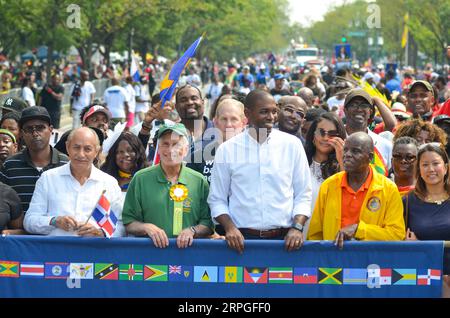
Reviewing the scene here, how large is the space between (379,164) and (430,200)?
1.45 m

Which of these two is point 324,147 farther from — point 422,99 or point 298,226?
point 422,99

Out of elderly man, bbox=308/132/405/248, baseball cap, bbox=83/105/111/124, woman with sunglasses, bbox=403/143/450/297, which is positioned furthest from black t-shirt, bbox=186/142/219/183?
baseball cap, bbox=83/105/111/124

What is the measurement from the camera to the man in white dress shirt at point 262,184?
279 inches

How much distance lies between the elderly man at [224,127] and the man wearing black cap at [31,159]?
1164mm

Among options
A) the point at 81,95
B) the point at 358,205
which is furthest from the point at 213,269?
the point at 81,95

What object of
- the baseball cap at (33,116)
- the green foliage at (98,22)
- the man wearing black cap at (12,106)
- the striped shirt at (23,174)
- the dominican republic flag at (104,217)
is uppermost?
the green foliage at (98,22)

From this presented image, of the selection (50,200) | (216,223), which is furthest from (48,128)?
(216,223)

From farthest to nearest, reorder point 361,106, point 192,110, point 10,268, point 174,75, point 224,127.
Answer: point 192,110, point 174,75, point 361,106, point 224,127, point 10,268

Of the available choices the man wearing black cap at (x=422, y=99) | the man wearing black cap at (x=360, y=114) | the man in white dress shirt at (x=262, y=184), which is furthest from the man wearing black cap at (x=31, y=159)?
the man wearing black cap at (x=422, y=99)

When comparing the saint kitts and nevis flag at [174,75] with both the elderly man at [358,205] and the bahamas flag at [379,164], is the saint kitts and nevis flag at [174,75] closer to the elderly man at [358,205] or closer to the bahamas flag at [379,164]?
the bahamas flag at [379,164]

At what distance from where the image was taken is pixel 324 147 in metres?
8.44

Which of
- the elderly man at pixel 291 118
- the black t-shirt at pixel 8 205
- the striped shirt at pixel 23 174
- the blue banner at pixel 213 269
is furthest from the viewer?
the elderly man at pixel 291 118

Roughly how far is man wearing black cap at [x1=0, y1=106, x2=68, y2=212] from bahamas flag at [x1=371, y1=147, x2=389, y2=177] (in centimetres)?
261
